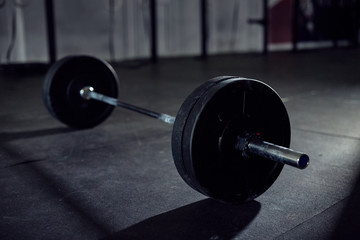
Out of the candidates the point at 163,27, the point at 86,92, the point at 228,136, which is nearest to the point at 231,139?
the point at 228,136

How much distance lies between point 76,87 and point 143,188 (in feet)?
3.04

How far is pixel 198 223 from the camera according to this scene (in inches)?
39.1

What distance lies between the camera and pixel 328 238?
2.95 ft

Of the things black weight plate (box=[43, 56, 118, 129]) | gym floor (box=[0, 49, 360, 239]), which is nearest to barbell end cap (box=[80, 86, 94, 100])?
black weight plate (box=[43, 56, 118, 129])

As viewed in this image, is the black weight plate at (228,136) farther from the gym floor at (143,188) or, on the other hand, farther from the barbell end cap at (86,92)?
the barbell end cap at (86,92)

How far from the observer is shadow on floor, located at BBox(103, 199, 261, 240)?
→ 934 millimetres

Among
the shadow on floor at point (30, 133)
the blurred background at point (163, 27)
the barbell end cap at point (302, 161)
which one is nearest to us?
the barbell end cap at point (302, 161)

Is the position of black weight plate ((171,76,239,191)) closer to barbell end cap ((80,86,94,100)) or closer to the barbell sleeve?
the barbell sleeve

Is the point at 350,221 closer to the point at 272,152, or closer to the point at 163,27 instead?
the point at 272,152

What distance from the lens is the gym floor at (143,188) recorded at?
97 cm

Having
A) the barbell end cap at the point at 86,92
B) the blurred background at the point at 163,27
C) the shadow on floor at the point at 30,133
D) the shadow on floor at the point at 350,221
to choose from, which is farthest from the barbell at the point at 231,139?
the blurred background at the point at 163,27

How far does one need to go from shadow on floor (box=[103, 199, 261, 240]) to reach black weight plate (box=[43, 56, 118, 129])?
107cm

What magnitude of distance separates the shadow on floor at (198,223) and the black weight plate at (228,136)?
0.15ft

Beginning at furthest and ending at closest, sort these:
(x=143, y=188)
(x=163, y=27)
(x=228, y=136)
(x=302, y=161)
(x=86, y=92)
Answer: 1. (x=163, y=27)
2. (x=86, y=92)
3. (x=143, y=188)
4. (x=228, y=136)
5. (x=302, y=161)
